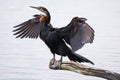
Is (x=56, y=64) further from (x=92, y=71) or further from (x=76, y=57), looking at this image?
(x=92, y=71)

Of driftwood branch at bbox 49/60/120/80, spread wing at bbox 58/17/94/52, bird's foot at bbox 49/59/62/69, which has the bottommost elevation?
driftwood branch at bbox 49/60/120/80

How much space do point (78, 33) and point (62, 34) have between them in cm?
15

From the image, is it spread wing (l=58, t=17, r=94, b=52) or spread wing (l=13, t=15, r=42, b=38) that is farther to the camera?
spread wing (l=13, t=15, r=42, b=38)

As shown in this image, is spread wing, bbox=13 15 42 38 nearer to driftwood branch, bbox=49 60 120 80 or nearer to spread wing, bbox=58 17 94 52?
spread wing, bbox=58 17 94 52

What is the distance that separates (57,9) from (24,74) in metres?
1.81

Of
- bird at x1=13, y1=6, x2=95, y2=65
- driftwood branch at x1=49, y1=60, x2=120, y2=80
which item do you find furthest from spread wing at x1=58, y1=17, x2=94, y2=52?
driftwood branch at x1=49, y1=60, x2=120, y2=80

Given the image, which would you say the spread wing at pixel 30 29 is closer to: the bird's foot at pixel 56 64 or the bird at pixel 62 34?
the bird at pixel 62 34

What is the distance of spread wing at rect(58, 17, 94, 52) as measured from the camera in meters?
3.37

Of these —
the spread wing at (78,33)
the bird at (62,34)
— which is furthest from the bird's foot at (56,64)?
the spread wing at (78,33)

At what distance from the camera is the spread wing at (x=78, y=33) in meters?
3.37

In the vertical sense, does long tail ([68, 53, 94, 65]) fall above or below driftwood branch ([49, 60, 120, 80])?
above

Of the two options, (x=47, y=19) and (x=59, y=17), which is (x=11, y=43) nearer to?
(x=59, y=17)

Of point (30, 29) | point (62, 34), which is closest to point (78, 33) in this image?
point (62, 34)

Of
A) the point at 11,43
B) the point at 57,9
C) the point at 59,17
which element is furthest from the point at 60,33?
the point at 57,9
